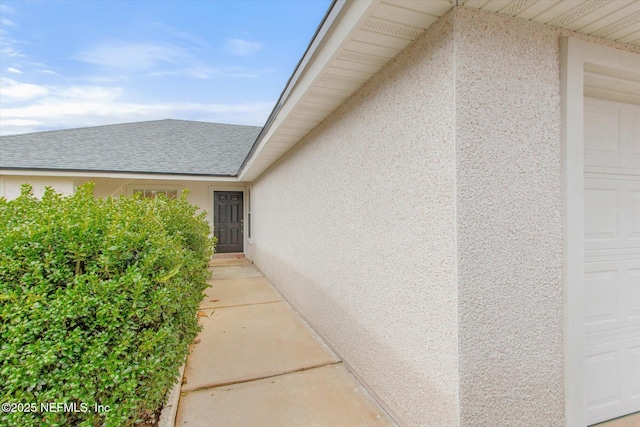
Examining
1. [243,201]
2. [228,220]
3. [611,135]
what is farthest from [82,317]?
[243,201]

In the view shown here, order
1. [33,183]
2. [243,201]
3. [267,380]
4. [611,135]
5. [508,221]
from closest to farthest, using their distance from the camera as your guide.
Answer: [508,221] → [611,135] → [267,380] → [33,183] → [243,201]

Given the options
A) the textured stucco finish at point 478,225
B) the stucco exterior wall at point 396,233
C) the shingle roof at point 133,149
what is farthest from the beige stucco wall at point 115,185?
the textured stucco finish at point 478,225

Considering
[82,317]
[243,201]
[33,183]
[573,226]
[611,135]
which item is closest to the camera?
[82,317]

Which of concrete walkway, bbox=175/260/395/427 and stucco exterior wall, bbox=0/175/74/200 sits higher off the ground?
stucco exterior wall, bbox=0/175/74/200

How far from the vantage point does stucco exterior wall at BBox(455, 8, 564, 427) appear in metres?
1.82

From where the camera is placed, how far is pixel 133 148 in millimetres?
11562

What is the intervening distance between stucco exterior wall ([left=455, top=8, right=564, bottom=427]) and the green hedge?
6.59ft

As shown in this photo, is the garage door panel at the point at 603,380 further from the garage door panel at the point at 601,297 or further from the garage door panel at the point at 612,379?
the garage door panel at the point at 601,297

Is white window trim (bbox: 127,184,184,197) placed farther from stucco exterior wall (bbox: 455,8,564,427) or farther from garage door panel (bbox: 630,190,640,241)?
garage door panel (bbox: 630,190,640,241)

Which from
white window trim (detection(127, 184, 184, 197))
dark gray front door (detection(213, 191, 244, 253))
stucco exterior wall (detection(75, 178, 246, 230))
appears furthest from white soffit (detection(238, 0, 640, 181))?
white window trim (detection(127, 184, 184, 197))

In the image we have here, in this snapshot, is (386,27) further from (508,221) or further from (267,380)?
(267,380)

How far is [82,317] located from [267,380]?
200cm

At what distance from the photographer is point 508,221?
1.91 m

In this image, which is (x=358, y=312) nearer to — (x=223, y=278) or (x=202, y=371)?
(x=202, y=371)
